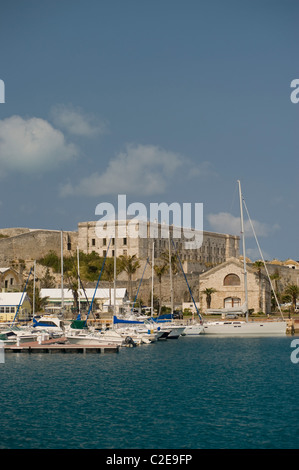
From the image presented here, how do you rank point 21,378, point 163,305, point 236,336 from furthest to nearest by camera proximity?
point 163,305, point 236,336, point 21,378

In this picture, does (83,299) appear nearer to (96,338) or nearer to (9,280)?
(9,280)

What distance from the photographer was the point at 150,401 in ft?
100

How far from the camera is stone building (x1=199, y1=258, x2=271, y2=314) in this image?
80.4 m

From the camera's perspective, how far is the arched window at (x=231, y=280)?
8181cm

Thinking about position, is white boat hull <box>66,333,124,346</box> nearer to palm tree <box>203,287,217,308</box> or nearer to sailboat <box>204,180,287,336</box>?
sailboat <box>204,180,287,336</box>

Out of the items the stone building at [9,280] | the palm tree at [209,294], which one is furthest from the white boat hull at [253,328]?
the stone building at [9,280]

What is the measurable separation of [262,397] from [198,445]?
937 cm

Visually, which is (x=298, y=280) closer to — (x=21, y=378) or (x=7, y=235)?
(x=7, y=235)

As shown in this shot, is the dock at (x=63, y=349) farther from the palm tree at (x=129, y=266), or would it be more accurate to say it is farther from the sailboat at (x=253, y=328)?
the palm tree at (x=129, y=266)

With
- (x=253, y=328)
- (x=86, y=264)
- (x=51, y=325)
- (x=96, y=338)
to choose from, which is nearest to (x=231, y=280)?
(x=253, y=328)

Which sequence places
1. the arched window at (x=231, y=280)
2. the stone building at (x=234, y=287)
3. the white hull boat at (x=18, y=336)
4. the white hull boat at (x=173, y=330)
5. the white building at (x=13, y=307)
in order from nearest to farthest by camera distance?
the white hull boat at (x=18, y=336)
the white hull boat at (x=173, y=330)
the white building at (x=13, y=307)
the stone building at (x=234, y=287)
the arched window at (x=231, y=280)
